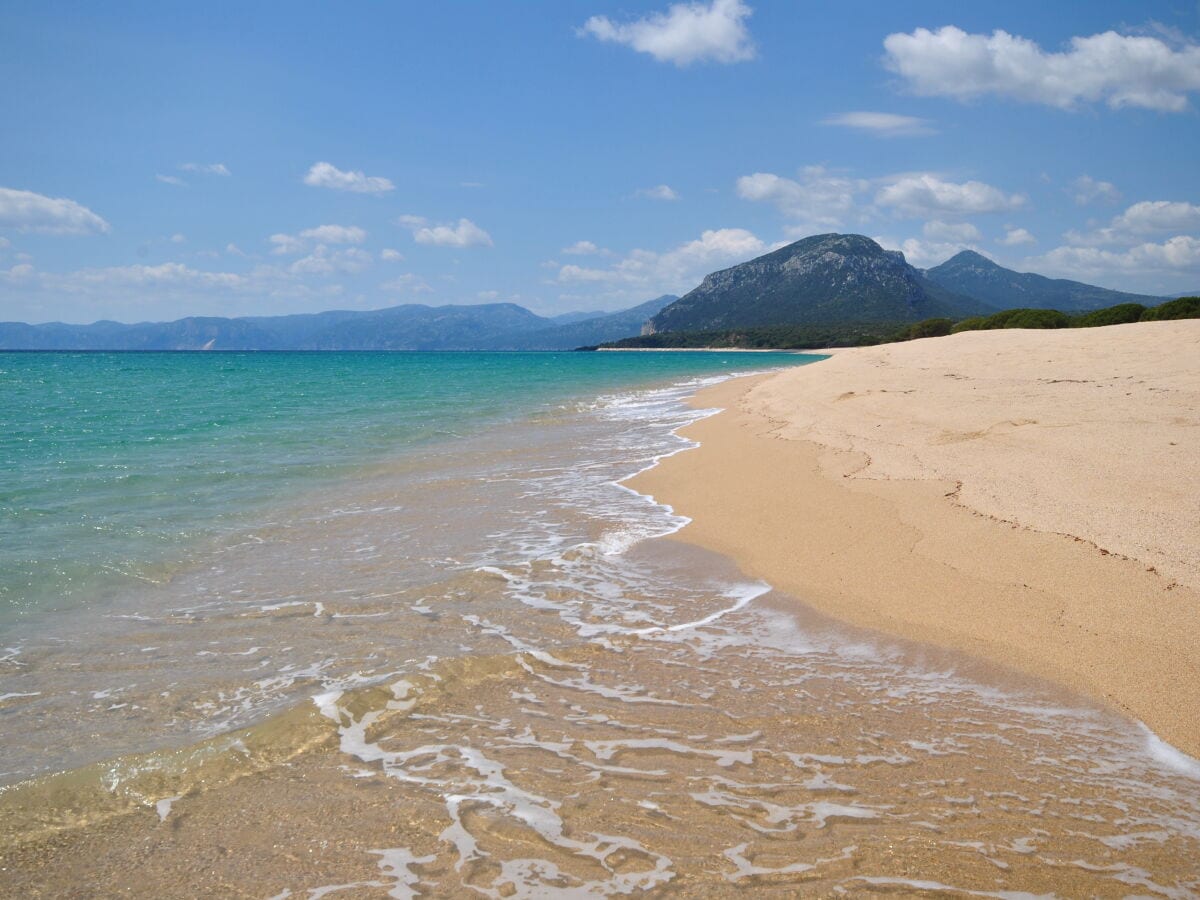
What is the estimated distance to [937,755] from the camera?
390 cm

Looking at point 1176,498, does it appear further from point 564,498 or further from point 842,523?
point 564,498

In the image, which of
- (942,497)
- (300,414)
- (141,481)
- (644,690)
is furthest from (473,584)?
(300,414)

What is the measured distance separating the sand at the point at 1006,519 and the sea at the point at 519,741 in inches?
22.2

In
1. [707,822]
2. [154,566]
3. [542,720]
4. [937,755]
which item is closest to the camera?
[707,822]

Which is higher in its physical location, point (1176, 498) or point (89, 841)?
point (1176, 498)

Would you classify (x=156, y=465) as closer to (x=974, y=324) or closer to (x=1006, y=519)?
(x=1006, y=519)

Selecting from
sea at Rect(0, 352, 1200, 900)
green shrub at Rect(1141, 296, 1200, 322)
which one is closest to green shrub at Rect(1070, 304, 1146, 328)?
green shrub at Rect(1141, 296, 1200, 322)

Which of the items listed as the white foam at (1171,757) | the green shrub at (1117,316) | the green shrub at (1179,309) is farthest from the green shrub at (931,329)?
the white foam at (1171,757)

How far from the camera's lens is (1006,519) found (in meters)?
7.73

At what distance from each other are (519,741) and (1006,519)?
19.9ft

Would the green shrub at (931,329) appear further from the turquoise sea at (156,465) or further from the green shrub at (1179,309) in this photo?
the turquoise sea at (156,465)

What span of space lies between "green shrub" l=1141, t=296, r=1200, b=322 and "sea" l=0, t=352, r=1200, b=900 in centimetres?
3466

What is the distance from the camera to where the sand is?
5102 mm

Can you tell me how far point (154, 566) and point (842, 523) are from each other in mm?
7921
